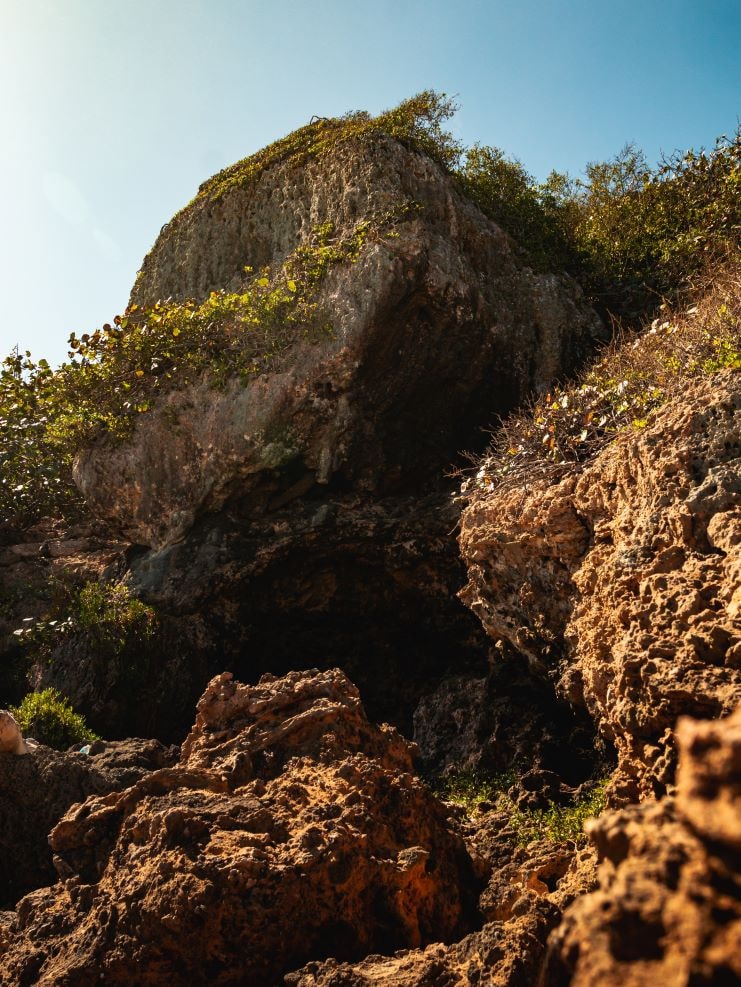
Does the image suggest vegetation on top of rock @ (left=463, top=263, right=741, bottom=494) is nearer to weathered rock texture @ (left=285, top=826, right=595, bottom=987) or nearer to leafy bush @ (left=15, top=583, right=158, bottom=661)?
weathered rock texture @ (left=285, top=826, right=595, bottom=987)

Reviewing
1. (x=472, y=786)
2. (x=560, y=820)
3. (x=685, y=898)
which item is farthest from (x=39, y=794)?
(x=685, y=898)

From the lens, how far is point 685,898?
4.22ft

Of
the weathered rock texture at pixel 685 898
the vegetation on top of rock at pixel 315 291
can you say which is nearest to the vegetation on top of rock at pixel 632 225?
the vegetation on top of rock at pixel 315 291

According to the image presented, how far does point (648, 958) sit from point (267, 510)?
29.1ft

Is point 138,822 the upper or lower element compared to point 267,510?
lower

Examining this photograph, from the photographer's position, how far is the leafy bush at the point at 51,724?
7711 millimetres

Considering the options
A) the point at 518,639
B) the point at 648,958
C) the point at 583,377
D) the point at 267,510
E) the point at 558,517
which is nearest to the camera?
the point at 648,958

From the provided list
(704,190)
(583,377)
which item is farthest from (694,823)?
(704,190)

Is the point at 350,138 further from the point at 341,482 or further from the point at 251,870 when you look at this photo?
the point at 251,870

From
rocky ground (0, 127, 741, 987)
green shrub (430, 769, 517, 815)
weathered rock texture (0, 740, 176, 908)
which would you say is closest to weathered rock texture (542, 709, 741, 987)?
rocky ground (0, 127, 741, 987)

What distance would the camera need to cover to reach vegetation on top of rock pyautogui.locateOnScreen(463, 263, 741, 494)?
6.05 m

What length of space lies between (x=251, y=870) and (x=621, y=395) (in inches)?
199

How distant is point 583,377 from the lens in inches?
364

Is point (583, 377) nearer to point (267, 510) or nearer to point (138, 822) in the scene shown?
point (267, 510)
